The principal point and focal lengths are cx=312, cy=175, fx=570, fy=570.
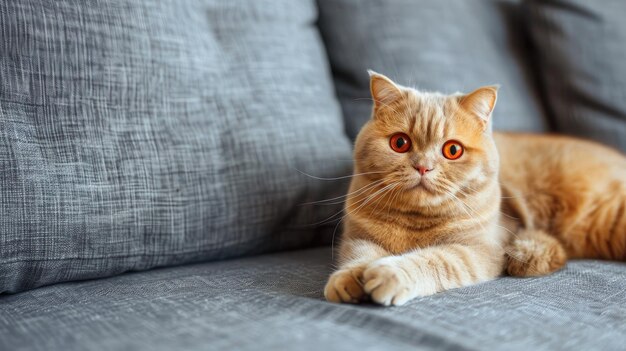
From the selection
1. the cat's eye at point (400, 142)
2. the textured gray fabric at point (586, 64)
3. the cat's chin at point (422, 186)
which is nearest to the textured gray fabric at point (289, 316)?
the cat's chin at point (422, 186)

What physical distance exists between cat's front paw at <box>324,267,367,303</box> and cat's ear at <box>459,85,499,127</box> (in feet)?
1.74

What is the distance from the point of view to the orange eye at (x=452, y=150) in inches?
52.2

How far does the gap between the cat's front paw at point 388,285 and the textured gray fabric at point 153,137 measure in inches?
18.4

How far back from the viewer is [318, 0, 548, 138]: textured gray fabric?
1850 millimetres

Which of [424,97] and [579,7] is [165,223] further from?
[579,7]

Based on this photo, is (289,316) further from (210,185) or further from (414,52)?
(414,52)

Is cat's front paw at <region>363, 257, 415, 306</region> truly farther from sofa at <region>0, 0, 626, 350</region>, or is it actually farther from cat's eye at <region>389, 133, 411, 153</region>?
cat's eye at <region>389, 133, 411, 153</region>

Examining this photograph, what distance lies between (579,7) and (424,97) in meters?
1.02

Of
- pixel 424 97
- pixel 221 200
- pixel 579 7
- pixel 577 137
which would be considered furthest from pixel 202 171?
pixel 579 7

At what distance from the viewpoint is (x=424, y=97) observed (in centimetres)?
141

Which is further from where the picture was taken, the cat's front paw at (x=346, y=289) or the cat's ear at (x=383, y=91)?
the cat's ear at (x=383, y=91)

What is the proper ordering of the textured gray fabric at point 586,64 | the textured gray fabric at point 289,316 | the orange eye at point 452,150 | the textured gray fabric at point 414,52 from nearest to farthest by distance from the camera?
the textured gray fabric at point 289,316
the orange eye at point 452,150
the textured gray fabric at point 414,52
the textured gray fabric at point 586,64

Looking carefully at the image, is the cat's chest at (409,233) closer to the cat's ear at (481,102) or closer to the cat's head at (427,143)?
the cat's head at (427,143)

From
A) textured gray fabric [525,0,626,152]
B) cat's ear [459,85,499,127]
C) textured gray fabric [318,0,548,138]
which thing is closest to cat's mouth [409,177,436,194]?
cat's ear [459,85,499,127]
